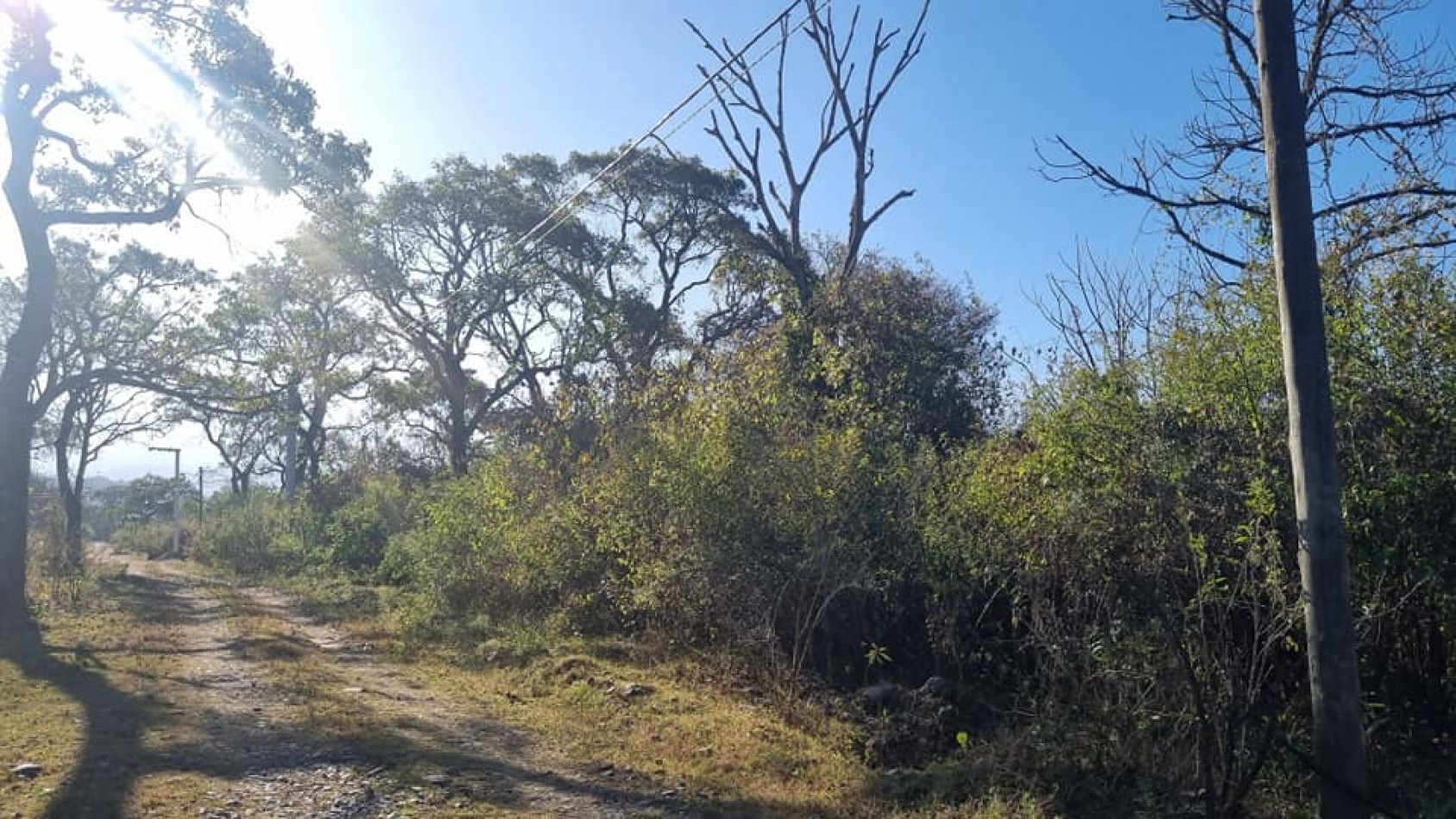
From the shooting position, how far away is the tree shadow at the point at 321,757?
635cm

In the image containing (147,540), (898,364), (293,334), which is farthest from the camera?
(147,540)

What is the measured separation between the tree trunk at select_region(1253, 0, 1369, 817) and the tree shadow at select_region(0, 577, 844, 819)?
9.38 feet

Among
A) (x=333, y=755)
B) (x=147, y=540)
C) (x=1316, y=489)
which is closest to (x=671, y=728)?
(x=333, y=755)

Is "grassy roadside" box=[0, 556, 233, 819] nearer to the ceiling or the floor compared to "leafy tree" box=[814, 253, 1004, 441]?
nearer to the floor

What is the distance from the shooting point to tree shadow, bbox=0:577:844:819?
635cm

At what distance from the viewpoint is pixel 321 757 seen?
727cm

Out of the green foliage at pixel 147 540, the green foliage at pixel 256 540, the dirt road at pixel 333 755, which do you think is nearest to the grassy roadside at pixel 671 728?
the dirt road at pixel 333 755

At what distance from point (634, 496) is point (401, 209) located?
17.6 metres

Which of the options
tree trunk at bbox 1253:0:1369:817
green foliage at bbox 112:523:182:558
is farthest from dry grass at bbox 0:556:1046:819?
green foliage at bbox 112:523:182:558

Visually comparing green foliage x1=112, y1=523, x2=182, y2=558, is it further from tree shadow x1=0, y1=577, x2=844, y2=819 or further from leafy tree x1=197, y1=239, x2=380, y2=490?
tree shadow x1=0, y1=577, x2=844, y2=819

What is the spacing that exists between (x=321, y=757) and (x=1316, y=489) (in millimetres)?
6450

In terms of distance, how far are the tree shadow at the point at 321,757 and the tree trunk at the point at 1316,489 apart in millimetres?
2858

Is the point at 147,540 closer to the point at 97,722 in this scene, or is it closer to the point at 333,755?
the point at 97,722

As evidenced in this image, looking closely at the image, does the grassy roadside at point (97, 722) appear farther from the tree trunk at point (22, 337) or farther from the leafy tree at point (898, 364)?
the leafy tree at point (898, 364)
